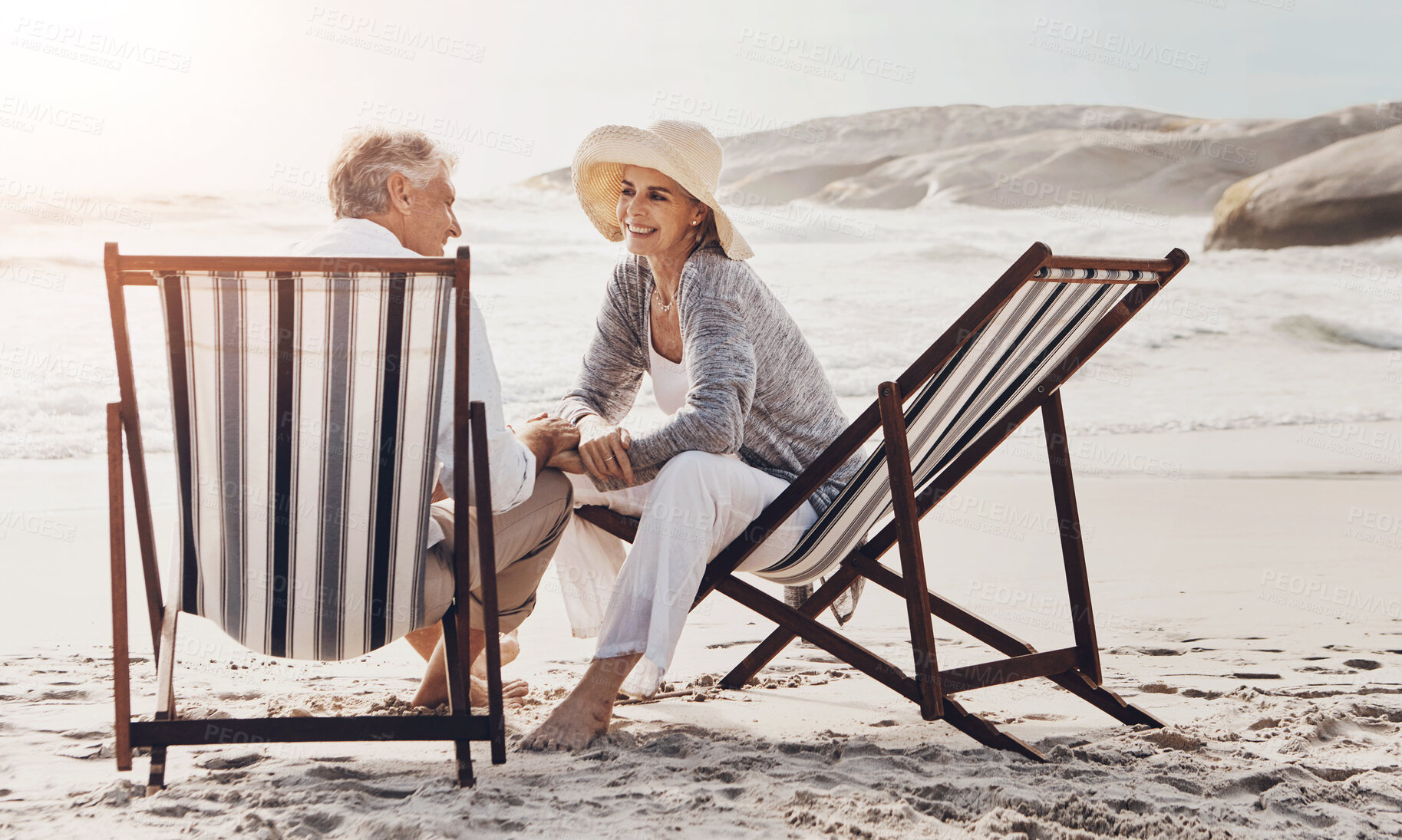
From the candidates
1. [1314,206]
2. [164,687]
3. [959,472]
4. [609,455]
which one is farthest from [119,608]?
[1314,206]

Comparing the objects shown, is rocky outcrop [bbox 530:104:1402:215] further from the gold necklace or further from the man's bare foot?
the man's bare foot

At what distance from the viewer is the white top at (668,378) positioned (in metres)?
2.94

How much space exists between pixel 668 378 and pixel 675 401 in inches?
2.5

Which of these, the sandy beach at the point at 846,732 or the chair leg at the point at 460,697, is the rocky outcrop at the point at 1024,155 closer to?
the sandy beach at the point at 846,732

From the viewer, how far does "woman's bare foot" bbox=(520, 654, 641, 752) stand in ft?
7.78

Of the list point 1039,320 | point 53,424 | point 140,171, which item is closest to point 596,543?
point 1039,320

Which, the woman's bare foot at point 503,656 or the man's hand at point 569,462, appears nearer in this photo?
the man's hand at point 569,462

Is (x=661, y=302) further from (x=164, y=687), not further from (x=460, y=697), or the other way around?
(x=164, y=687)

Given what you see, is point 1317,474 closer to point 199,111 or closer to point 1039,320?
→ point 1039,320

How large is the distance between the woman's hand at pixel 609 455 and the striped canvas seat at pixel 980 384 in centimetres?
43

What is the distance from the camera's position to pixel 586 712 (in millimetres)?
2418

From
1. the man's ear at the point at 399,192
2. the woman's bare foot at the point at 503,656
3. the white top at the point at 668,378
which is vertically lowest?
the woman's bare foot at the point at 503,656

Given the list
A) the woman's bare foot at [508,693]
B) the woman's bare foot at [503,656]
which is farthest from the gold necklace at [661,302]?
the woman's bare foot at [508,693]

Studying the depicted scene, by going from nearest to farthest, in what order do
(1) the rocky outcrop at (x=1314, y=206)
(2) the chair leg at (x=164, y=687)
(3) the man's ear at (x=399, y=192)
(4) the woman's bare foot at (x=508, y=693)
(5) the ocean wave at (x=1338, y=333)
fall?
(2) the chair leg at (x=164, y=687)
(3) the man's ear at (x=399, y=192)
(4) the woman's bare foot at (x=508, y=693)
(5) the ocean wave at (x=1338, y=333)
(1) the rocky outcrop at (x=1314, y=206)
